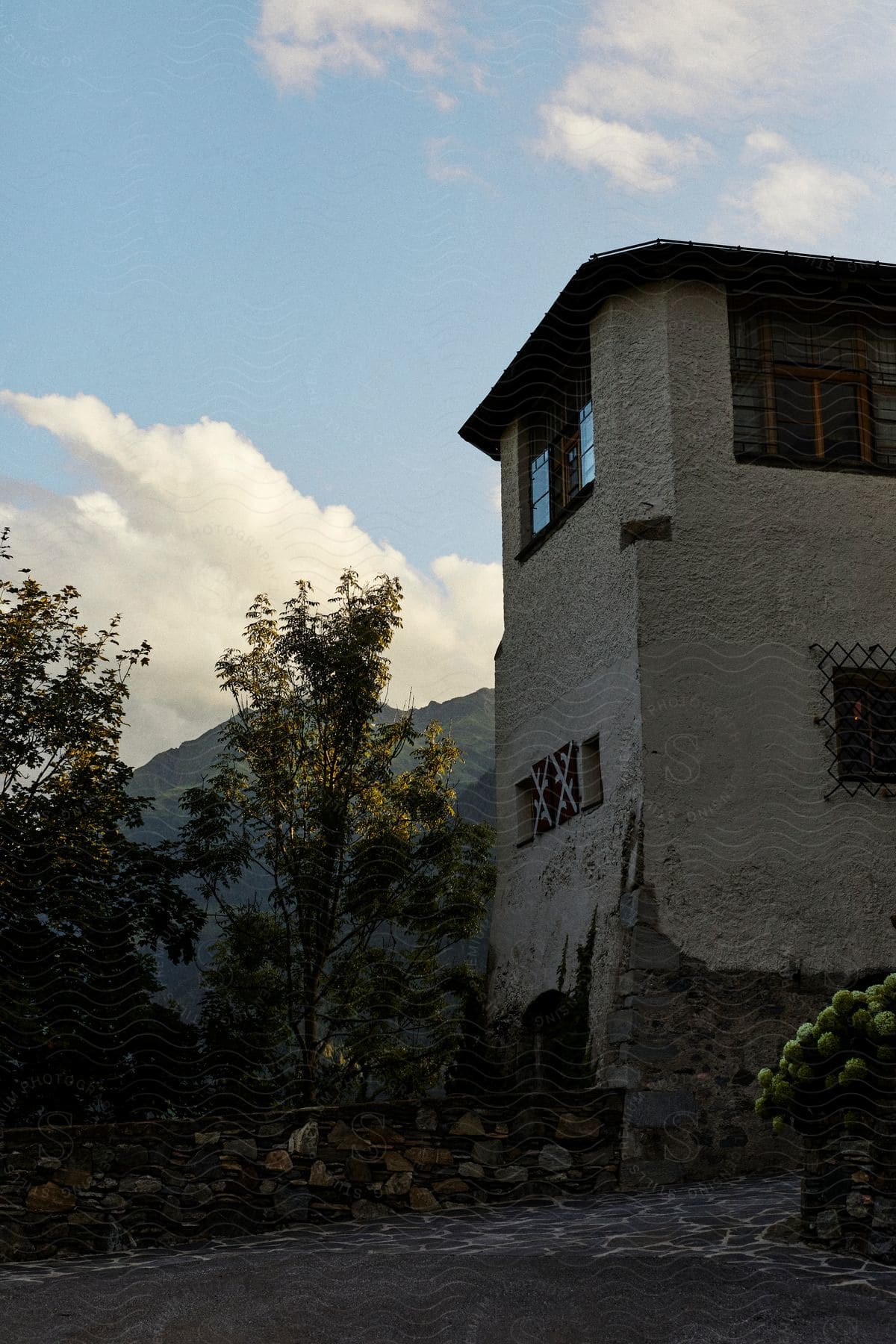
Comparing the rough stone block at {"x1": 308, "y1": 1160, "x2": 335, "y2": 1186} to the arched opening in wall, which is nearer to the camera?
the rough stone block at {"x1": 308, "y1": 1160, "x2": 335, "y2": 1186}

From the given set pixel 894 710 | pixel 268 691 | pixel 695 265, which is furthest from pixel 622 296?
pixel 268 691

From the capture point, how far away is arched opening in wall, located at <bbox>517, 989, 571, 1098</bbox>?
10.0 m

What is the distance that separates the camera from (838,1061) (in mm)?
7180

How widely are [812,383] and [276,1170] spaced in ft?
26.7

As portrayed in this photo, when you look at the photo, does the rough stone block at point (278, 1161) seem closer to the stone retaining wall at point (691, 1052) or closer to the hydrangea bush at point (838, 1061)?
the stone retaining wall at point (691, 1052)

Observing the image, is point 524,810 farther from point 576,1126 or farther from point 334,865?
point 576,1126

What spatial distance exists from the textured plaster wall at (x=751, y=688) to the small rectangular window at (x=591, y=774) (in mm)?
1022

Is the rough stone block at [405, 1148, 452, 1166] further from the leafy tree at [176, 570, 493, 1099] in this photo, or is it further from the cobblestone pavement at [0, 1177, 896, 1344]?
the leafy tree at [176, 570, 493, 1099]

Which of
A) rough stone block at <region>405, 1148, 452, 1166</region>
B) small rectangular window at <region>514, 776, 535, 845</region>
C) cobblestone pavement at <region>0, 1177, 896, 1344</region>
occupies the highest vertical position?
small rectangular window at <region>514, 776, 535, 845</region>

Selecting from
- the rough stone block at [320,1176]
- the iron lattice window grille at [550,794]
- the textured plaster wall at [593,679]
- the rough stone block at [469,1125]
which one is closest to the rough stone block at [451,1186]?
the rough stone block at [469,1125]

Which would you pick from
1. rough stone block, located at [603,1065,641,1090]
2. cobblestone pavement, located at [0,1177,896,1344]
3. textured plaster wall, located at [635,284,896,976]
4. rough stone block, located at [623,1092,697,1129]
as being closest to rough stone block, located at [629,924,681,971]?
textured plaster wall, located at [635,284,896,976]

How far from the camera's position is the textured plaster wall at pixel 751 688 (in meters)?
10.8

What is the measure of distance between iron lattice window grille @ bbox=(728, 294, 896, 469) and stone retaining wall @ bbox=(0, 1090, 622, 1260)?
6142mm

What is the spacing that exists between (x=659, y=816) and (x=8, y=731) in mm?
6222
